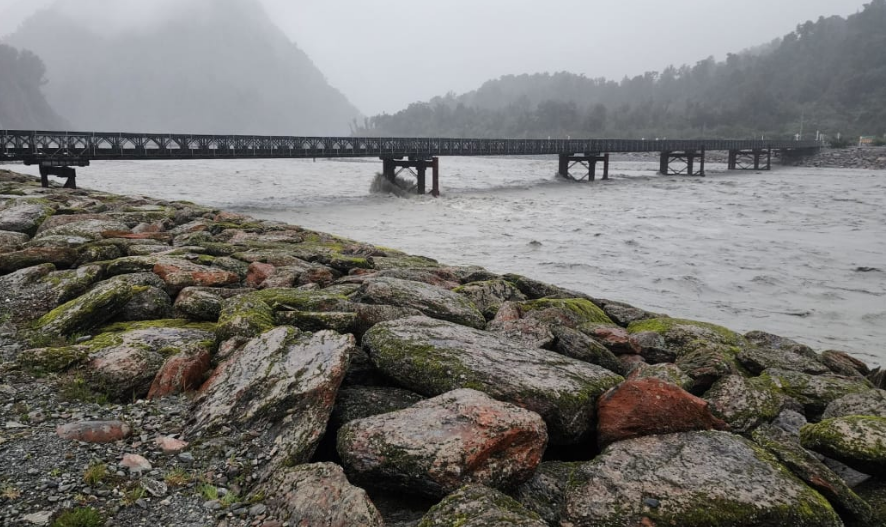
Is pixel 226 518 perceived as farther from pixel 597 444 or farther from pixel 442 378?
pixel 597 444

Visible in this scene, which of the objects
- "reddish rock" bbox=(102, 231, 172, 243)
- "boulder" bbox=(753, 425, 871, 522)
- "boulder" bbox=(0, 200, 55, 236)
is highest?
"boulder" bbox=(0, 200, 55, 236)

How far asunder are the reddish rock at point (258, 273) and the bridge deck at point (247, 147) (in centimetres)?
2556

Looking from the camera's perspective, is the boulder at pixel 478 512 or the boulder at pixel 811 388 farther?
the boulder at pixel 811 388

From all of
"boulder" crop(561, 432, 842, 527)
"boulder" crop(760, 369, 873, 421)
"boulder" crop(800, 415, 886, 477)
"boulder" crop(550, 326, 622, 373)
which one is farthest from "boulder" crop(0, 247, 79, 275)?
"boulder" crop(760, 369, 873, 421)

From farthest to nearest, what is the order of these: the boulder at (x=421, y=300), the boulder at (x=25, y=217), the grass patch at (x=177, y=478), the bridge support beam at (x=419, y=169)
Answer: the bridge support beam at (x=419, y=169)
the boulder at (x=25, y=217)
the boulder at (x=421, y=300)
the grass patch at (x=177, y=478)

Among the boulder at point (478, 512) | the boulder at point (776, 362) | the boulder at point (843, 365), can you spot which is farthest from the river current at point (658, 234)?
the boulder at point (478, 512)

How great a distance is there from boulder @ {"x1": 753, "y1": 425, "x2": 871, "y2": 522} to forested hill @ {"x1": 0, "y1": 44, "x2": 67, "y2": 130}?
157 m

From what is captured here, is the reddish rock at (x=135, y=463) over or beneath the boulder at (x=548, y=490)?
over

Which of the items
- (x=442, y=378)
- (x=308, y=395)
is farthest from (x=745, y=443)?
(x=308, y=395)

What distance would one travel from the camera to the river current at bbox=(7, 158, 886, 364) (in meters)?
14.0

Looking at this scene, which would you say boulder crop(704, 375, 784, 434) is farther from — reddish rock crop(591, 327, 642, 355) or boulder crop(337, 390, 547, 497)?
boulder crop(337, 390, 547, 497)

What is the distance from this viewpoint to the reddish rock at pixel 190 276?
712 cm

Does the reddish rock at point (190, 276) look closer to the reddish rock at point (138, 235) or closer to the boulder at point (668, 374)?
the reddish rock at point (138, 235)

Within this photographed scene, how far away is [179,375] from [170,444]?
3.06 ft
